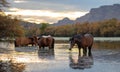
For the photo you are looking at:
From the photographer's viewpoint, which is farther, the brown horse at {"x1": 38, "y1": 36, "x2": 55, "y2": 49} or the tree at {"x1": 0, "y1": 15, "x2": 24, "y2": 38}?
the brown horse at {"x1": 38, "y1": 36, "x2": 55, "y2": 49}

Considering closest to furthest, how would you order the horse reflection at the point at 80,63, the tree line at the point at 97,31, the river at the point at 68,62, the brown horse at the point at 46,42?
the river at the point at 68,62 < the horse reflection at the point at 80,63 < the brown horse at the point at 46,42 < the tree line at the point at 97,31

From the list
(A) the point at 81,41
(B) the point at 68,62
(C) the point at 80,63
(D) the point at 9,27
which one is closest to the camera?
(D) the point at 9,27

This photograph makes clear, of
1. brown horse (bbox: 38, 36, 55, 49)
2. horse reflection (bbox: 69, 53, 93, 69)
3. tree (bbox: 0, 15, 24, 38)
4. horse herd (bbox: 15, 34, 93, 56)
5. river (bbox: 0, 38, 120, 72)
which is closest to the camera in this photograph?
tree (bbox: 0, 15, 24, 38)

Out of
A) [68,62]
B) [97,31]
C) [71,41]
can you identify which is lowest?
[97,31]

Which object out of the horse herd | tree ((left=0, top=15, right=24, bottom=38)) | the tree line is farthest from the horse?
the tree line

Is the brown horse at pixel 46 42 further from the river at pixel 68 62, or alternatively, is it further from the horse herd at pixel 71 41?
the river at pixel 68 62

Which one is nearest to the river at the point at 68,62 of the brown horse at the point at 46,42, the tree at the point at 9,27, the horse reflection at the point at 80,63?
the horse reflection at the point at 80,63

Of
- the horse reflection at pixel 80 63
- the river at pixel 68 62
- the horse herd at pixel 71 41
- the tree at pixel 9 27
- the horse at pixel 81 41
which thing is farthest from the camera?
the horse herd at pixel 71 41

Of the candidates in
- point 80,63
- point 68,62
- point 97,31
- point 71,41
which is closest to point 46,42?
point 71,41

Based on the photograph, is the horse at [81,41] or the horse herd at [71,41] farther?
the horse herd at [71,41]

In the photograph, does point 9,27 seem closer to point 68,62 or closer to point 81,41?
point 68,62

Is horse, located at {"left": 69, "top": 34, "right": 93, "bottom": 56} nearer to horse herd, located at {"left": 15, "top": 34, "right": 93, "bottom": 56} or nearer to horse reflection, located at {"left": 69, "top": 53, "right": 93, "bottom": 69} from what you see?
horse herd, located at {"left": 15, "top": 34, "right": 93, "bottom": 56}

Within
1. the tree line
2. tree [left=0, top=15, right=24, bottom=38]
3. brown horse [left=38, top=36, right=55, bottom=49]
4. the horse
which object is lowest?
the tree line

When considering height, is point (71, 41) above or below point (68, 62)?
below
